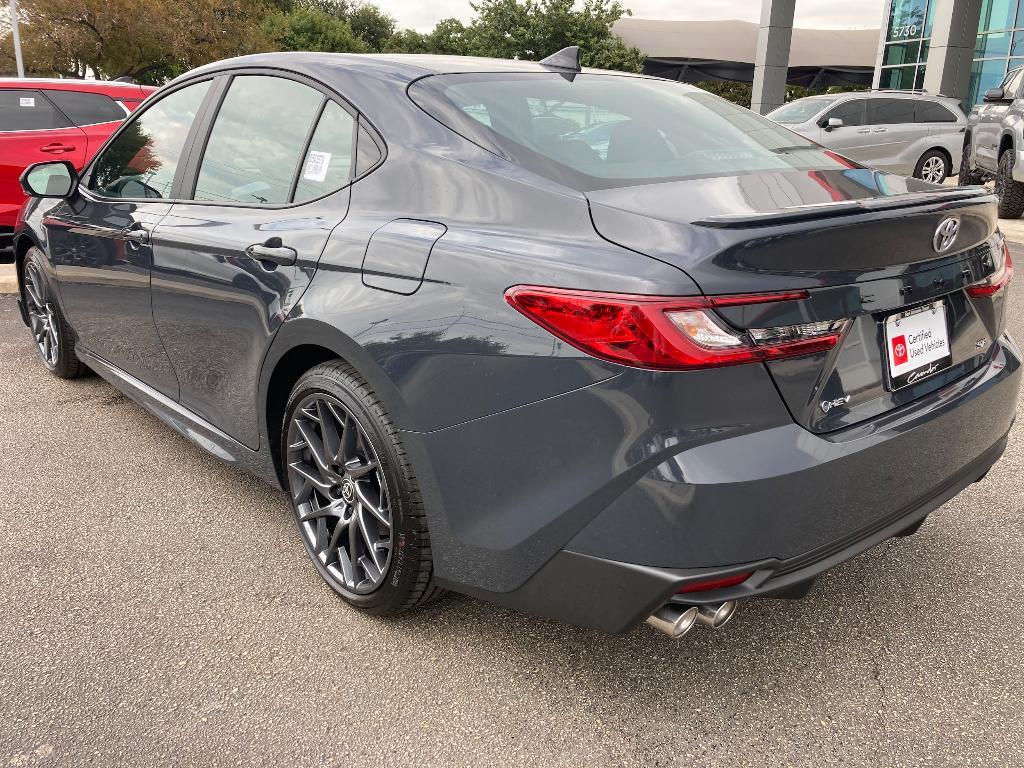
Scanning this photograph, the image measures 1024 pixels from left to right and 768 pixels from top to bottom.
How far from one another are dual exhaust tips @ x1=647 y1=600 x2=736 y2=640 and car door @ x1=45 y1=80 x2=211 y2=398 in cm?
216

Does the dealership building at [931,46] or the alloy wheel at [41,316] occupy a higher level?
the dealership building at [931,46]

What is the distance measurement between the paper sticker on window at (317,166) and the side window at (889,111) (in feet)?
41.5

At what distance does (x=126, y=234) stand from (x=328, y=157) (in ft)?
3.92

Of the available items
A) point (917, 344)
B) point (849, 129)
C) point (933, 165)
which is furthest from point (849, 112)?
point (917, 344)

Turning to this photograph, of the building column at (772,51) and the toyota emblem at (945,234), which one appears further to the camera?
the building column at (772,51)

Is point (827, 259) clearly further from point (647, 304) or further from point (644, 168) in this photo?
point (644, 168)

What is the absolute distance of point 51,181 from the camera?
149 inches

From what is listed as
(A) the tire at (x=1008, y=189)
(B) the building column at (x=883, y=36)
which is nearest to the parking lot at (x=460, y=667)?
(A) the tire at (x=1008, y=189)

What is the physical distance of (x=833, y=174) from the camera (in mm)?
2357

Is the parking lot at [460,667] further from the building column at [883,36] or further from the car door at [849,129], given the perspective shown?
the building column at [883,36]

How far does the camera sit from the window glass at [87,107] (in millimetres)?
7652

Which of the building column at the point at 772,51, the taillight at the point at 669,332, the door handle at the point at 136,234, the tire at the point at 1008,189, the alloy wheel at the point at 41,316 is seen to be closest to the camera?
the taillight at the point at 669,332

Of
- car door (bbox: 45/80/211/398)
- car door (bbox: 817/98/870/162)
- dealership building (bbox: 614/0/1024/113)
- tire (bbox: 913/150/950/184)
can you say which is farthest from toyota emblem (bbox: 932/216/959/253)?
dealership building (bbox: 614/0/1024/113)

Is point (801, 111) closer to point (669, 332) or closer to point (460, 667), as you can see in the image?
point (460, 667)
